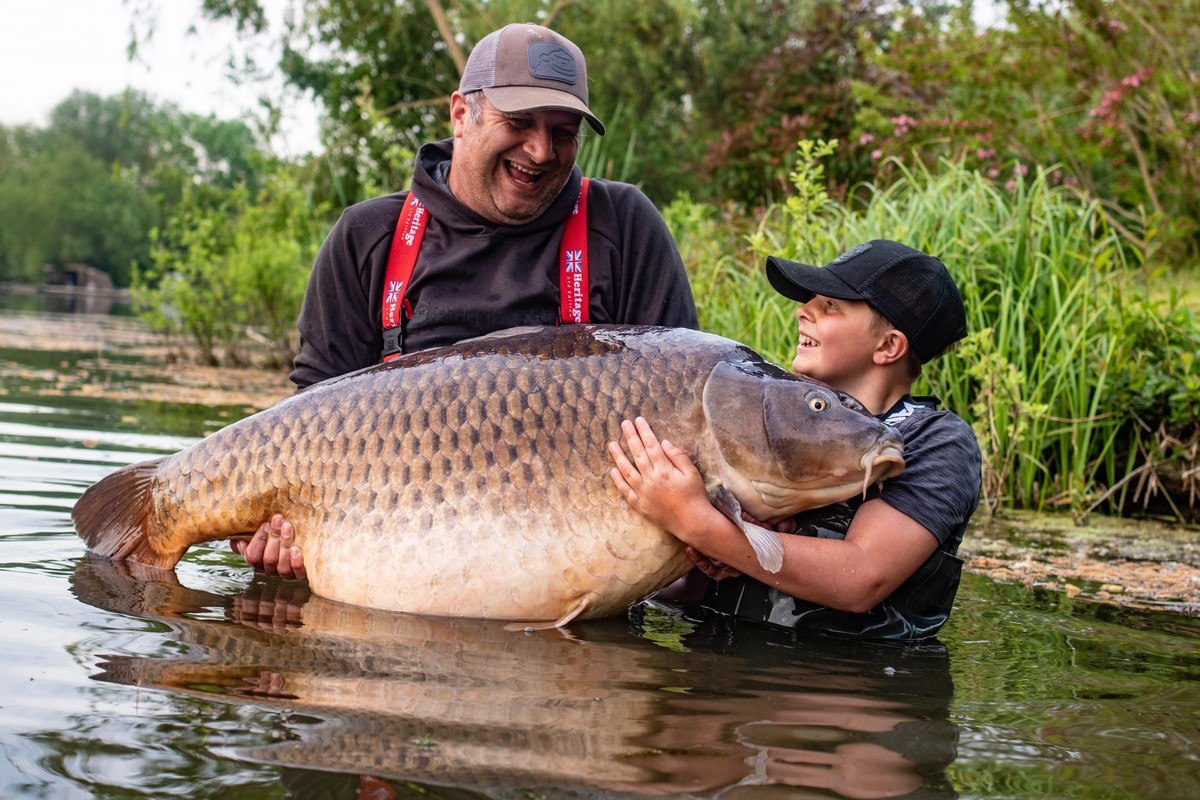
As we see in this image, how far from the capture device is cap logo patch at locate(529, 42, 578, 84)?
3344 mm

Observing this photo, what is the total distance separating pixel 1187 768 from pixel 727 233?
307 inches

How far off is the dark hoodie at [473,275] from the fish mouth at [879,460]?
1.05 m

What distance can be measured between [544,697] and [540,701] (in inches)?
1.1

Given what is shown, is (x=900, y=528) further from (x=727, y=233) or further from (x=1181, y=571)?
(x=727, y=233)

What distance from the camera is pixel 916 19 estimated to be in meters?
12.4

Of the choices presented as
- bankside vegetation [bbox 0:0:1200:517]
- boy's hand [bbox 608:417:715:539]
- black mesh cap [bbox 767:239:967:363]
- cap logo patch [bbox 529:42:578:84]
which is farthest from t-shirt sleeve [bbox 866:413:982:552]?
bankside vegetation [bbox 0:0:1200:517]

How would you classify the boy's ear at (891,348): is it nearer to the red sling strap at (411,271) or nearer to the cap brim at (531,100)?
the red sling strap at (411,271)

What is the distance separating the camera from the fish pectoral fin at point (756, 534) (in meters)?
2.58

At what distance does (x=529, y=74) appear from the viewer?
3.34 meters

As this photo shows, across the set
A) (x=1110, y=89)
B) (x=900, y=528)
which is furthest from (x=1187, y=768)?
(x=1110, y=89)

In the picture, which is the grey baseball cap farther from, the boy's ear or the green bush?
the green bush

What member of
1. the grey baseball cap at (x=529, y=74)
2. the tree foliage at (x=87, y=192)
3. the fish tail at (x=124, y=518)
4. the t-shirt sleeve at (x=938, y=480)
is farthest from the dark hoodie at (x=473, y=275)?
the tree foliage at (x=87, y=192)

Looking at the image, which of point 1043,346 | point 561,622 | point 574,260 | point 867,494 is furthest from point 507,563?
point 1043,346

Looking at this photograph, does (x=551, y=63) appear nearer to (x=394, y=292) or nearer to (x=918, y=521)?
(x=394, y=292)
